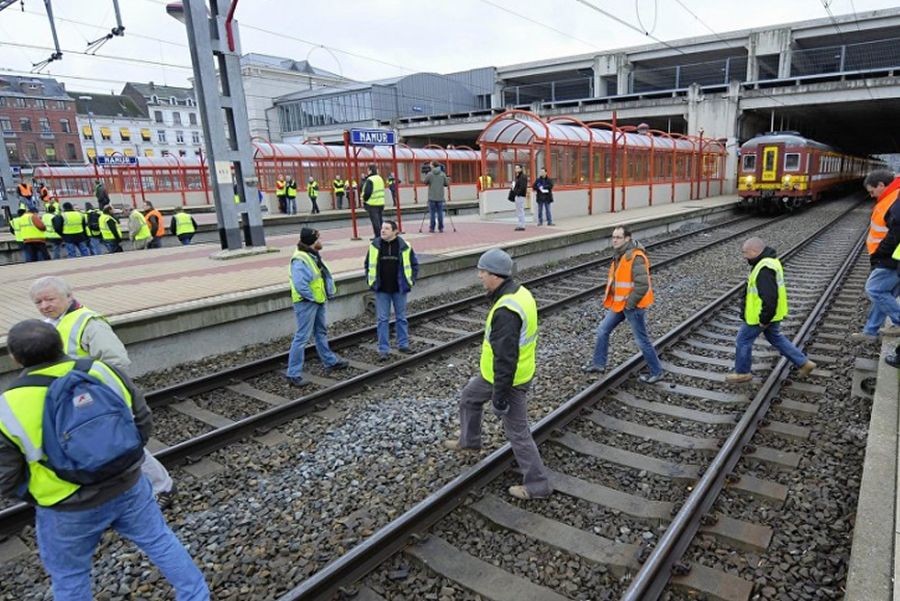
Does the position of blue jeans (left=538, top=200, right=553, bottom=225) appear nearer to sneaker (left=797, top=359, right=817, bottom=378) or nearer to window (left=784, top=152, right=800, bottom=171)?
sneaker (left=797, top=359, right=817, bottom=378)

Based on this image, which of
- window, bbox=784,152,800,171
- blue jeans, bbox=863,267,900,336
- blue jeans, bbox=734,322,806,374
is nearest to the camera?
blue jeans, bbox=734,322,806,374

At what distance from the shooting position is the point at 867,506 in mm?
3615

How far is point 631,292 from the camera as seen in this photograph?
20.6 ft

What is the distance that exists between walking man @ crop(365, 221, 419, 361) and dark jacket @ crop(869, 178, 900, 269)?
18.0 ft

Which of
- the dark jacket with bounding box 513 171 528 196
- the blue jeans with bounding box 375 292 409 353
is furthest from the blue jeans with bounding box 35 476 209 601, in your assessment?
the dark jacket with bounding box 513 171 528 196

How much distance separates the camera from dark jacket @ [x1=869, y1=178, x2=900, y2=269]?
6188 millimetres

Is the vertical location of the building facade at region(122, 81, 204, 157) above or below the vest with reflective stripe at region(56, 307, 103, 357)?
above

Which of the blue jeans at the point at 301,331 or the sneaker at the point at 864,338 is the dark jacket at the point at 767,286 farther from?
the blue jeans at the point at 301,331

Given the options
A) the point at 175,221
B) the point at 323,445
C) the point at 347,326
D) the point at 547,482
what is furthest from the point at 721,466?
the point at 175,221

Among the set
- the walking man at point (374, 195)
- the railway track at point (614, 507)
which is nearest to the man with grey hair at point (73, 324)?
the railway track at point (614, 507)

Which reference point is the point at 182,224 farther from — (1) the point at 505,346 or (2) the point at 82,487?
(2) the point at 82,487

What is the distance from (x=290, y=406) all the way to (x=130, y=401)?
3.09 m

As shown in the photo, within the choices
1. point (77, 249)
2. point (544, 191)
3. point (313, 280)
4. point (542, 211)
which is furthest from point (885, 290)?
point (77, 249)

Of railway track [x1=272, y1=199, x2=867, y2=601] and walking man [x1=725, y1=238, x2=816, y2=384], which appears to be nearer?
railway track [x1=272, y1=199, x2=867, y2=601]
